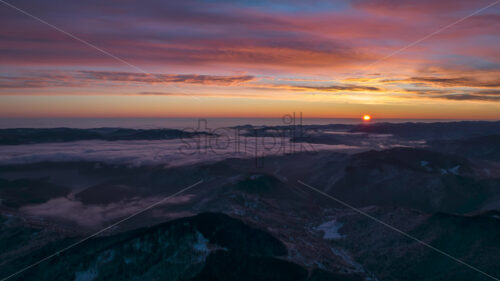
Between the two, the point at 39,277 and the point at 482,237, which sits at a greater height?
the point at 482,237

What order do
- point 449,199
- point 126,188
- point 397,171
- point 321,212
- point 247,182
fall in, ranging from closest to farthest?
1. point 321,212
2. point 449,199
3. point 247,182
4. point 397,171
5. point 126,188

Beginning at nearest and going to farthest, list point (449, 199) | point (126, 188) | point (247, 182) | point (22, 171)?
point (449, 199) < point (247, 182) < point (126, 188) < point (22, 171)

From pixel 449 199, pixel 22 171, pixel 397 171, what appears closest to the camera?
pixel 449 199

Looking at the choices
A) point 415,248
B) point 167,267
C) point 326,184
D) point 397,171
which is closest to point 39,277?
point 167,267

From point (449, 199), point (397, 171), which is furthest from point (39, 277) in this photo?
point (397, 171)

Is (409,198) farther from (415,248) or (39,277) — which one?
(39,277)

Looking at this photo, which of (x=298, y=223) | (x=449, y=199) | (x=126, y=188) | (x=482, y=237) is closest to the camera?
(x=482, y=237)

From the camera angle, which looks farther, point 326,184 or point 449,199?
point 326,184

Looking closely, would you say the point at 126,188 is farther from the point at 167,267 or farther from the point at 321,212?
the point at 167,267

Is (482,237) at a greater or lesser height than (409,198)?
greater
